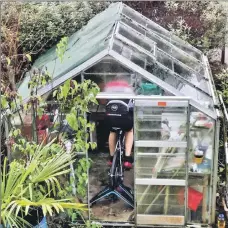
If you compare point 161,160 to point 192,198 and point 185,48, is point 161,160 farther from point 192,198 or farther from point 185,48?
point 185,48

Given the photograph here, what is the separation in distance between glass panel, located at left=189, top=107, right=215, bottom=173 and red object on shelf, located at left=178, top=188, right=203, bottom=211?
34 centimetres

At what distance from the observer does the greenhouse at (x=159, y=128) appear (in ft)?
20.5

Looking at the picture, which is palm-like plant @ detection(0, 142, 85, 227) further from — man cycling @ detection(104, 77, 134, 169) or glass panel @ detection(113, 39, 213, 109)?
glass panel @ detection(113, 39, 213, 109)

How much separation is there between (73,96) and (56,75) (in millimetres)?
973

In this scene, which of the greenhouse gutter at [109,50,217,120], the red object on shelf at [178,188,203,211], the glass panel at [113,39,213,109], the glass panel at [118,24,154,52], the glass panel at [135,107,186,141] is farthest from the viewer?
the glass panel at [118,24,154,52]

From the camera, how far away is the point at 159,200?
6.79 metres

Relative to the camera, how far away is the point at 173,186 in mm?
6684

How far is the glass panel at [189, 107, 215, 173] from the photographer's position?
6266mm

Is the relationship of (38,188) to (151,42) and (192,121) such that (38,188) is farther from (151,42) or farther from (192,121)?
(151,42)

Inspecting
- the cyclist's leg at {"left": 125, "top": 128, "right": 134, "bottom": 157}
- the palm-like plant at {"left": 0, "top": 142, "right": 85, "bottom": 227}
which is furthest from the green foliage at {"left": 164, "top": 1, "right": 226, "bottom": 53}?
the palm-like plant at {"left": 0, "top": 142, "right": 85, "bottom": 227}

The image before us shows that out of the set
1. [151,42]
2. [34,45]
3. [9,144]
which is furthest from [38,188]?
[34,45]

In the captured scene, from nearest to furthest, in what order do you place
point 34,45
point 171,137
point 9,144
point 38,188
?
point 38,188
point 9,144
point 171,137
point 34,45

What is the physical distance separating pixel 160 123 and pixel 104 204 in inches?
67.3

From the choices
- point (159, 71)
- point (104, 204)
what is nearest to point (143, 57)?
point (159, 71)
